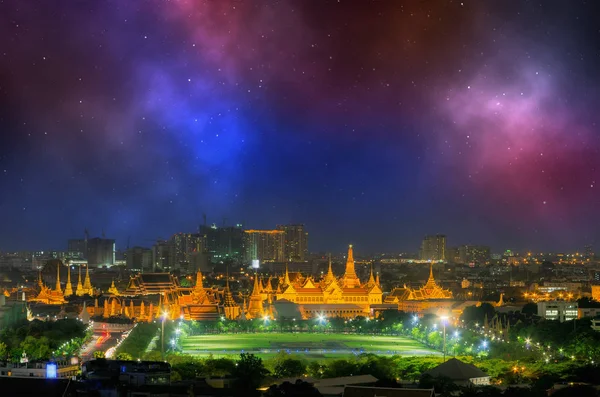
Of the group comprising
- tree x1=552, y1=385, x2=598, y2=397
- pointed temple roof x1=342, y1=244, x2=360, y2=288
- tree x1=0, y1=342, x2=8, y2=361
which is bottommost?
tree x1=552, y1=385, x2=598, y2=397

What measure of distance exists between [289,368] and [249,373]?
1980mm

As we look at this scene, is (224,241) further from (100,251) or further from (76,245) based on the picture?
(76,245)

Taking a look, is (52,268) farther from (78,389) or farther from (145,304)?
(78,389)

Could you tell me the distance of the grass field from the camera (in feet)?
106

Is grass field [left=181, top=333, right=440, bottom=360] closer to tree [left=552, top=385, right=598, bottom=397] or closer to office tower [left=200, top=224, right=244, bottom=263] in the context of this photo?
tree [left=552, top=385, right=598, bottom=397]

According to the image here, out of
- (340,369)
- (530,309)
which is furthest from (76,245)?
(340,369)

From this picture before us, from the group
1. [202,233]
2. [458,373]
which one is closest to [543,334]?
[458,373]

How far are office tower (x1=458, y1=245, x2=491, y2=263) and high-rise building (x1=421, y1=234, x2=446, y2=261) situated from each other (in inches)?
99.7

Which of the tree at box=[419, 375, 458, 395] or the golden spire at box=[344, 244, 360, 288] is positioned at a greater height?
the golden spire at box=[344, 244, 360, 288]

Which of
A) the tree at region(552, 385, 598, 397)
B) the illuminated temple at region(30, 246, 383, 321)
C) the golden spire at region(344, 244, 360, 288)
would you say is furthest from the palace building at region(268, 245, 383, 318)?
the tree at region(552, 385, 598, 397)

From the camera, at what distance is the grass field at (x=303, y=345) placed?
3231 cm

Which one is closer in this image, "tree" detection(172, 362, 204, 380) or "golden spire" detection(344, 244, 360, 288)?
"tree" detection(172, 362, 204, 380)

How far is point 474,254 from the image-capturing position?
136 meters

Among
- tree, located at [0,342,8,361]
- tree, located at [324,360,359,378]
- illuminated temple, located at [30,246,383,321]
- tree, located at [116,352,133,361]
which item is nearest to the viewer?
tree, located at [324,360,359,378]
